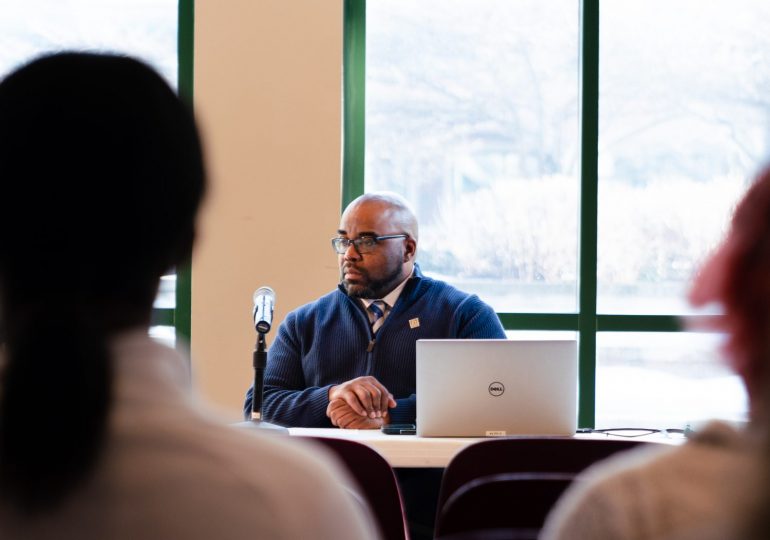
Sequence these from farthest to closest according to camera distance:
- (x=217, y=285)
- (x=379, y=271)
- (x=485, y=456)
Answer: (x=217, y=285) → (x=379, y=271) → (x=485, y=456)

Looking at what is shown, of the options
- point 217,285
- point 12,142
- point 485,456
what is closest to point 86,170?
point 12,142

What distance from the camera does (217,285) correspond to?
455 cm

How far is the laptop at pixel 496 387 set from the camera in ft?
8.98

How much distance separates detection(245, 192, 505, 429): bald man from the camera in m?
3.61

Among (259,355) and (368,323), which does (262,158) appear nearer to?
(368,323)

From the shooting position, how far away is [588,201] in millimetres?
4723

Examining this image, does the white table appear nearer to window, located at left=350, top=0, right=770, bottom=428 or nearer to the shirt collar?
the shirt collar

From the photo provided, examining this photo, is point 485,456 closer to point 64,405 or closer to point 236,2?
point 64,405

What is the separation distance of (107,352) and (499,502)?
104 cm

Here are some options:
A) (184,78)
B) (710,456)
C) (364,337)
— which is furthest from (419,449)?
(184,78)

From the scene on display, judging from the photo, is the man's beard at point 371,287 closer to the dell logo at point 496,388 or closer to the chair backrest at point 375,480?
the dell logo at point 496,388

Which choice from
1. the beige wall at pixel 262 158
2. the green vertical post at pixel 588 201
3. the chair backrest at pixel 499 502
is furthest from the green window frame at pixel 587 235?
the chair backrest at pixel 499 502

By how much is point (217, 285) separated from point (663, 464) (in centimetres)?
386

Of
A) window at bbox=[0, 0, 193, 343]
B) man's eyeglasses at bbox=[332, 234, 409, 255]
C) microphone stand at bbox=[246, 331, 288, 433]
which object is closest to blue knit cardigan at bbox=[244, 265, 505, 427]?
man's eyeglasses at bbox=[332, 234, 409, 255]
